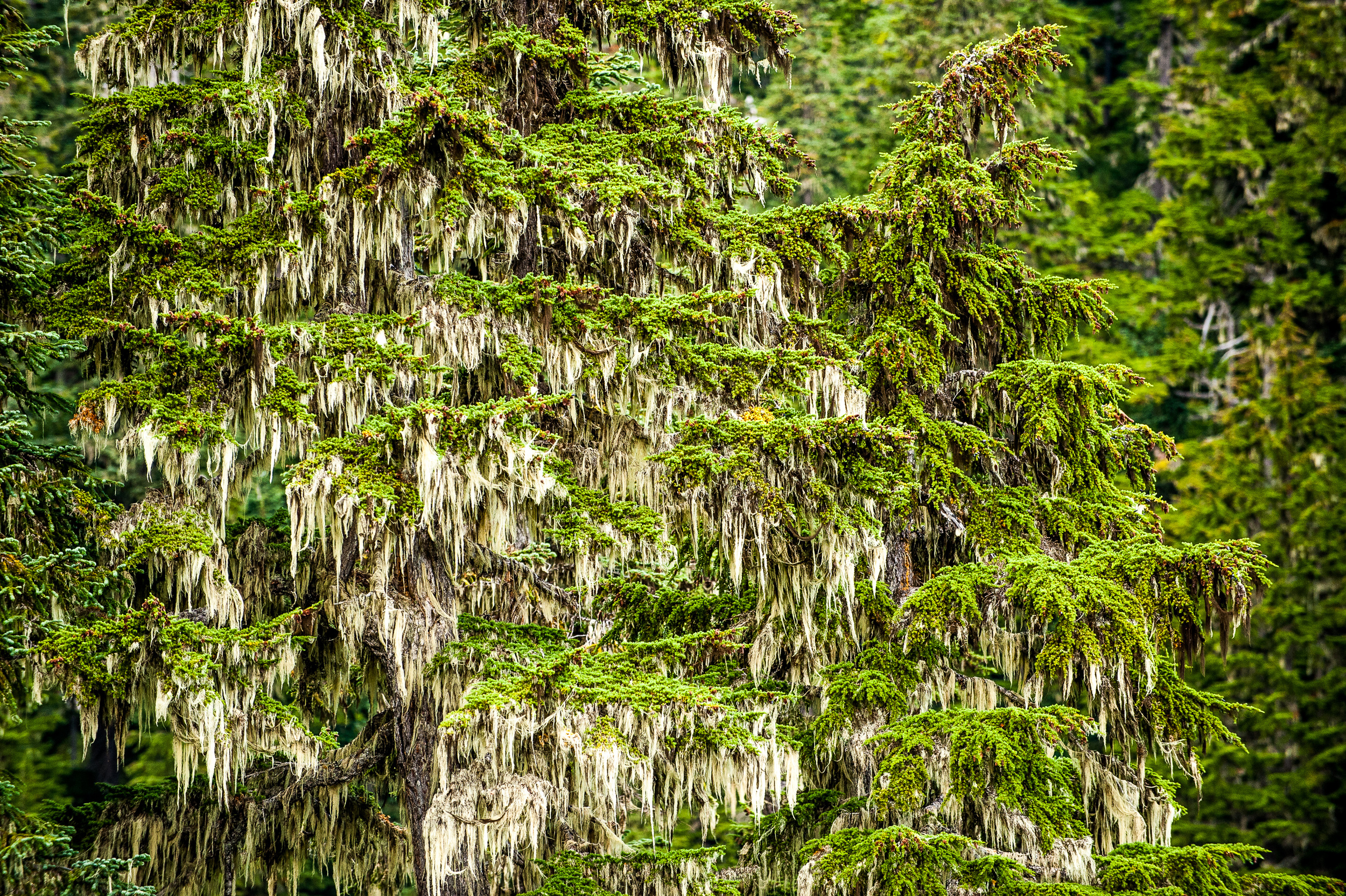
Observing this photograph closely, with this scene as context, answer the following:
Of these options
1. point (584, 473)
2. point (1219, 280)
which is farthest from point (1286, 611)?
point (584, 473)

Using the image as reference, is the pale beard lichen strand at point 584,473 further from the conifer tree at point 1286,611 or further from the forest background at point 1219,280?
the conifer tree at point 1286,611

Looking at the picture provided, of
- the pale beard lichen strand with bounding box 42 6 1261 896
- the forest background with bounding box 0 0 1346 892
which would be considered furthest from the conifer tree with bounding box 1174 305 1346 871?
the pale beard lichen strand with bounding box 42 6 1261 896

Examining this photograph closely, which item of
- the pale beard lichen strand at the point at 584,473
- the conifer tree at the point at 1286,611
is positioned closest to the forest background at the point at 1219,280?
the conifer tree at the point at 1286,611

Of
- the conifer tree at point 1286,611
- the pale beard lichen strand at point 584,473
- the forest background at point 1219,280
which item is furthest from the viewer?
the forest background at point 1219,280

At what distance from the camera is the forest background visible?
57.6 ft

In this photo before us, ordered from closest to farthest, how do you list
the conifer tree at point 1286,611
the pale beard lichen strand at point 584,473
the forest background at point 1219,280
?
1. the pale beard lichen strand at point 584,473
2. the conifer tree at point 1286,611
3. the forest background at point 1219,280

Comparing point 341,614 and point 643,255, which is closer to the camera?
point 341,614

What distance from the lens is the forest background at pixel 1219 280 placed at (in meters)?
17.6

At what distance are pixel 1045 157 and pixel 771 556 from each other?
3449 mm

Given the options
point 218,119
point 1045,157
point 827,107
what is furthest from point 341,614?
point 827,107

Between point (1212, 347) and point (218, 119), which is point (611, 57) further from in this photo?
point (1212, 347)

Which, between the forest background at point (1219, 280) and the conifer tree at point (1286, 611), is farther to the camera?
the forest background at point (1219, 280)

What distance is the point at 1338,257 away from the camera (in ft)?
69.7

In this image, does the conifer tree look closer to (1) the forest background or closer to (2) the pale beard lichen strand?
(1) the forest background
